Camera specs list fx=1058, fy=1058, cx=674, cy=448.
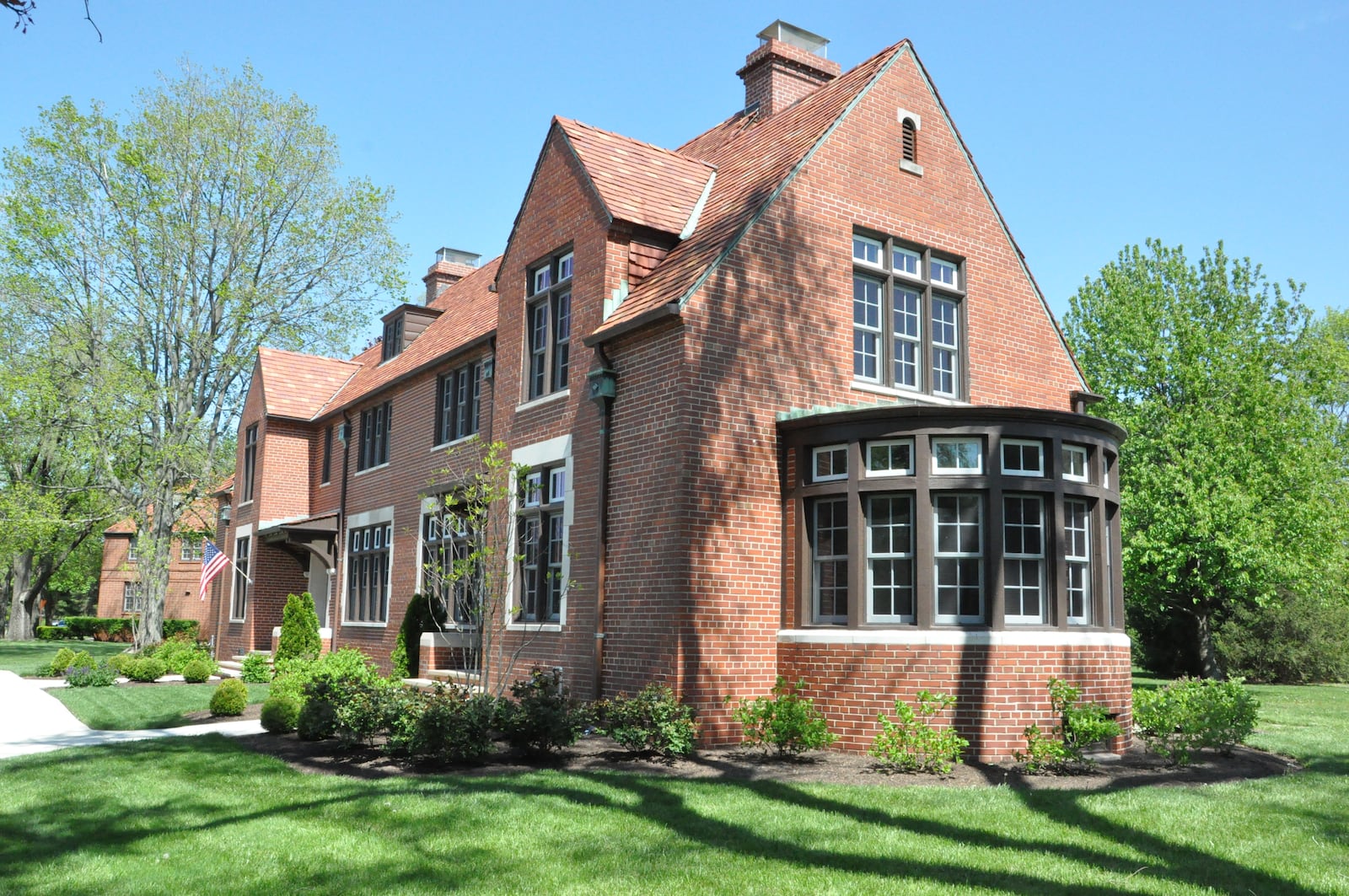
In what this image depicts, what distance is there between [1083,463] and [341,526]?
1853 centimetres

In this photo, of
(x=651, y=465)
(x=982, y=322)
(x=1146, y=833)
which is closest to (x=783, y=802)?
(x=1146, y=833)

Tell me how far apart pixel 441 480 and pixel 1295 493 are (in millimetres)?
22251

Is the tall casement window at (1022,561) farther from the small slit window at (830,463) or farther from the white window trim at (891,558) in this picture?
the small slit window at (830,463)

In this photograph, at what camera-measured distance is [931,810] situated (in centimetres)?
870

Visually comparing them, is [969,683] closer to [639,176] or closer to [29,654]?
[639,176]

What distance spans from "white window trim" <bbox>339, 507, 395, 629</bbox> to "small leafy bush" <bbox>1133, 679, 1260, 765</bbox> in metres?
15.1

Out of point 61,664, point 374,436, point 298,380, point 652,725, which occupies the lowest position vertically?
point 61,664

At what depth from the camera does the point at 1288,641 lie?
1203 inches

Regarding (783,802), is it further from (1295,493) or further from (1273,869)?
(1295,493)

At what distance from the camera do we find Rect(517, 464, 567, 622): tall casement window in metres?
15.3

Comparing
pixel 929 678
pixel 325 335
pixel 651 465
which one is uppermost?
pixel 325 335

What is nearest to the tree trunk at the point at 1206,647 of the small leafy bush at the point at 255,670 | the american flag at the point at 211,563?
the small leafy bush at the point at 255,670

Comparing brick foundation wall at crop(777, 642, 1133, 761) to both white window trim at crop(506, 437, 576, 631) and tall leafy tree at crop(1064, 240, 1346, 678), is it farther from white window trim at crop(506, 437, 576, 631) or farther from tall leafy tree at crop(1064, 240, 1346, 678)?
tall leafy tree at crop(1064, 240, 1346, 678)

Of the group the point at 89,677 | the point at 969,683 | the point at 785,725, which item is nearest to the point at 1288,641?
the point at 969,683
